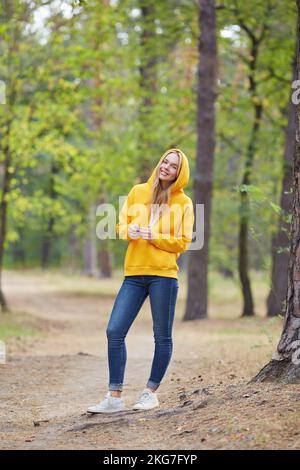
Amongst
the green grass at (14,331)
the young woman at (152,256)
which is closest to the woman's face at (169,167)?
the young woman at (152,256)

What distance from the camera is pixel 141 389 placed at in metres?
8.12

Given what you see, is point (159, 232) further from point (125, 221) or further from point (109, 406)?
point (109, 406)

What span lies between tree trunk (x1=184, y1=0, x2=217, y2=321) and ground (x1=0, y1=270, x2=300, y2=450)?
128cm

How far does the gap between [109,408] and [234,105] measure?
13688 mm

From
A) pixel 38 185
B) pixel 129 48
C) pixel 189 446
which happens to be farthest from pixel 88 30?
pixel 38 185

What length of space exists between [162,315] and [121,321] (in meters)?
0.36

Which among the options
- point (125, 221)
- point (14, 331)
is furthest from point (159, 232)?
point (14, 331)

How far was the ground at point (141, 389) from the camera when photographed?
5273 millimetres

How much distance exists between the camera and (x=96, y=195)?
2606cm

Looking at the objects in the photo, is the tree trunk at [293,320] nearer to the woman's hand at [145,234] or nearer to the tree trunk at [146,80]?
the woman's hand at [145,234]

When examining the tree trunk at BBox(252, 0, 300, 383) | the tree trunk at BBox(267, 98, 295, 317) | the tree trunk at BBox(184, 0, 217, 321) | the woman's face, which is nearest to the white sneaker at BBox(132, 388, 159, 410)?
the tree trunk at BBox(252, 0, 300, 383)

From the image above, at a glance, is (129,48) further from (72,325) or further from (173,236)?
(173,236)

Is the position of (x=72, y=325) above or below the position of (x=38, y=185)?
below

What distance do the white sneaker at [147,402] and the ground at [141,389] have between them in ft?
0.26
